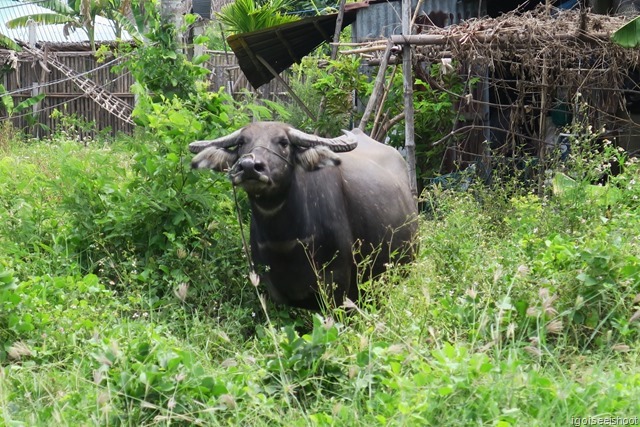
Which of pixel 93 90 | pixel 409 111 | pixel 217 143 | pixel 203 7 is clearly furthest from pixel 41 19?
pixel 217 143

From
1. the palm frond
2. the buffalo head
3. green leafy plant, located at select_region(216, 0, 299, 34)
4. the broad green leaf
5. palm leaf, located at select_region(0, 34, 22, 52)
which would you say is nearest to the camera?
the buffalo head

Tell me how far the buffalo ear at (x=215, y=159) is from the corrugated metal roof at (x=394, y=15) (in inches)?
203

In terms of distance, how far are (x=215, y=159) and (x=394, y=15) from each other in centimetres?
612

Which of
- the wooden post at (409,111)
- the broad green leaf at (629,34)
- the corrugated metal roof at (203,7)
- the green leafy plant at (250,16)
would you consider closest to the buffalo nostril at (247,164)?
the wooden post at (409,111)

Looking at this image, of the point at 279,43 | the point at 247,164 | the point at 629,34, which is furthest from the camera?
the point at 279,43

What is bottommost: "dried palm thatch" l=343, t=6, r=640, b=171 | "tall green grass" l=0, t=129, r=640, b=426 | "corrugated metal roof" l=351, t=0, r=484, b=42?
"tall green grass" l=0, t=129, r=640, b=426

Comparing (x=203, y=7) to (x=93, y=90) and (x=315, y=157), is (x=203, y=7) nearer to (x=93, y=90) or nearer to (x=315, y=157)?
(x=93, y=90)

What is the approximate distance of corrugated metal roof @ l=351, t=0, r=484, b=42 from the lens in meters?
11.1

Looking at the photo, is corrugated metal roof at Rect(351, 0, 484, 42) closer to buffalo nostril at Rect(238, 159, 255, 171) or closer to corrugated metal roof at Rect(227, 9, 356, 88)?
corrugated metal roof at Rect(227, 9, 356, 88)

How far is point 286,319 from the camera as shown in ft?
19.7

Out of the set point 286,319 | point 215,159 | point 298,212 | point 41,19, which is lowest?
point 286,319

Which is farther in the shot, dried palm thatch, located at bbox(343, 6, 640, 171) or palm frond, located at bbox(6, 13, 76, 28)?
palm frond, located at bbox(6, 13, 76, 28)

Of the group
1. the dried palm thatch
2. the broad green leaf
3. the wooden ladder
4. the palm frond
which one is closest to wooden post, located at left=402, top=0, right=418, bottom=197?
the dried palm thatch

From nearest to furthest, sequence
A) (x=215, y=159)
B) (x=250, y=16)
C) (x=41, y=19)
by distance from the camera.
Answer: (x=215, y=159) → (x=250, y=16) → (x=41, y=19)
